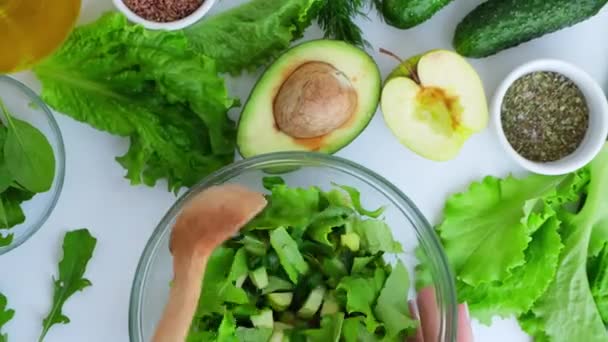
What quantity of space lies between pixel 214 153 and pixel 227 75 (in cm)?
11

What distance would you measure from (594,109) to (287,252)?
462mm

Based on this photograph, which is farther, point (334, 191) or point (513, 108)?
point (513, 108)

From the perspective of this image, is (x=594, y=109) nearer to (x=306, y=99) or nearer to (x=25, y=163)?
(x=306, y=99)

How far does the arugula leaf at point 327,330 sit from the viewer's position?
111cm

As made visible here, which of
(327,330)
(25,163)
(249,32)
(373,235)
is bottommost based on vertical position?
(327,330)

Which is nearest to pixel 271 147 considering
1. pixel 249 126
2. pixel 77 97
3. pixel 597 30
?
pixel 249 126

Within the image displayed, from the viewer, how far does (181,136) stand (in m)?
1.24

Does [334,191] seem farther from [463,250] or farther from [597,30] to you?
[597,30]

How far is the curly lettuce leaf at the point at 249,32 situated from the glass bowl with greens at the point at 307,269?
0.16m

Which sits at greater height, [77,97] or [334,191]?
[77,97]

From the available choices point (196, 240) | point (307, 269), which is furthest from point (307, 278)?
point (196, 240)

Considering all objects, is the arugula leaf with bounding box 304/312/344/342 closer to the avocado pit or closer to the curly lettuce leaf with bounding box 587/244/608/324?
the avocado pit

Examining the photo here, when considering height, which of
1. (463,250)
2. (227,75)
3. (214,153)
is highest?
(227,75)

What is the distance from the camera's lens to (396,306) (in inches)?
44.8
